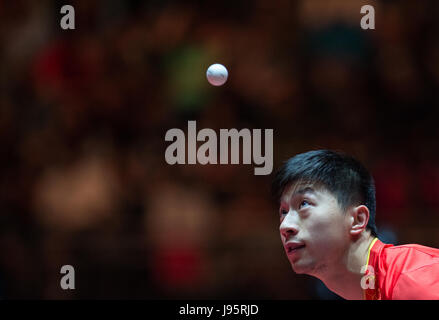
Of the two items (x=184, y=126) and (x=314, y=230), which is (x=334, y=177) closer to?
(x=314, y=230)

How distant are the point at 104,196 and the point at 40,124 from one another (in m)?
0.53

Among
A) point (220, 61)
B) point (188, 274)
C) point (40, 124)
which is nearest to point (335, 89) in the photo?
point (220, 61)

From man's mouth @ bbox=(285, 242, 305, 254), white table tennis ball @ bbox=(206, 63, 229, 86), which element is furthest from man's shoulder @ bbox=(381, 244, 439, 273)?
white table tennis ball @ bbox=(206, 63, 229, 86)

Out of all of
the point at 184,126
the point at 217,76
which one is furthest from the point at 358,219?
the point at 184,126

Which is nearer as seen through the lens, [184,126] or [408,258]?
[408,258]

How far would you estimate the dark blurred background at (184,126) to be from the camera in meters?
3.12

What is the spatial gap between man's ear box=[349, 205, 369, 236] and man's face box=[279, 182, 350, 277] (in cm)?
1

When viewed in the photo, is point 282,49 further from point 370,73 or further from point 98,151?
point 98,151

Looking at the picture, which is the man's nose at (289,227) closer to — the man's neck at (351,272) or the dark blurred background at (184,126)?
the man's neck at (351,272)

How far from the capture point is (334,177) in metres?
1.50

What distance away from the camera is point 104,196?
11.0 ft

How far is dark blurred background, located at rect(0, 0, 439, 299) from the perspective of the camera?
3125 millimetres

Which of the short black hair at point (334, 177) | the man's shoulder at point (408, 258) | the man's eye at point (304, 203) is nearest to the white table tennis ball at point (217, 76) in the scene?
the short black hair at point (334, 177)

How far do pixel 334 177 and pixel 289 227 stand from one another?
15 cm
